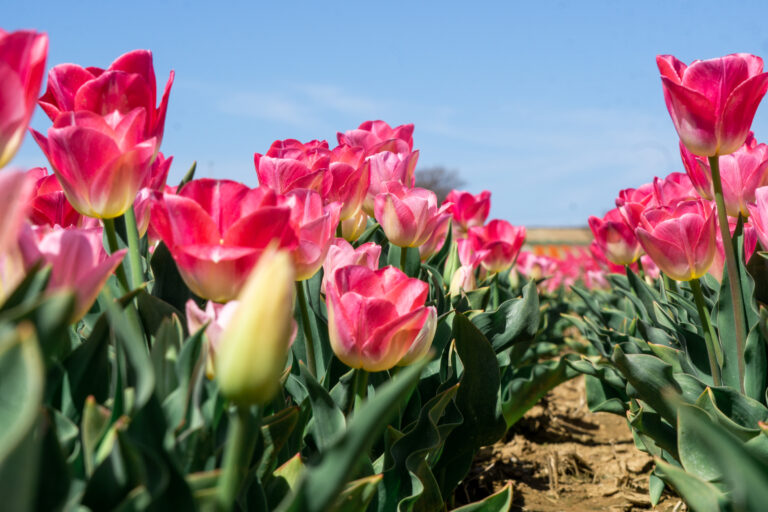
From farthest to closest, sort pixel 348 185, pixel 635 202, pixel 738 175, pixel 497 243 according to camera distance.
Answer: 1. pixel 497 243
2. pixel 635 202
3. pixel 738 175
4. pixel 348 185

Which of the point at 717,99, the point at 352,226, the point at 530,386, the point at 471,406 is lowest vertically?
the point at 530,386

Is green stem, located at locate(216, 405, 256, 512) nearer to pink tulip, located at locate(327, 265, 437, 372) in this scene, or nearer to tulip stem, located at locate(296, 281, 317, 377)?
pink tulip, located at locate(327, 265, 437, 372)

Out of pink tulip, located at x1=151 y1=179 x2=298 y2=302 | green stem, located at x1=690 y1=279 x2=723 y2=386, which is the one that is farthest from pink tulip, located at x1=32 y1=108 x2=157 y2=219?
green stem, located at x1=690 y1=279 x2=723 y2=386

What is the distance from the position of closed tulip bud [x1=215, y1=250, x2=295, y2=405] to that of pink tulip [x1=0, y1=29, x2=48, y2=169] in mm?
329

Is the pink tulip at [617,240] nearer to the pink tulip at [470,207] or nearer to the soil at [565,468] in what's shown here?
the soil at [565,468]

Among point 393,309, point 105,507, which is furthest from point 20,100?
point 393,309

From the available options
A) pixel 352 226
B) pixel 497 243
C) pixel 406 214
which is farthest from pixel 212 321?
pixel 497 243

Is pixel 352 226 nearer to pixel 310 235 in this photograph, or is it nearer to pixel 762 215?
pixel 310 235

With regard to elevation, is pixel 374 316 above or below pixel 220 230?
below

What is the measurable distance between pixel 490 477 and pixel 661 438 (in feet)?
3.23

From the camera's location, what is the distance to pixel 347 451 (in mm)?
611

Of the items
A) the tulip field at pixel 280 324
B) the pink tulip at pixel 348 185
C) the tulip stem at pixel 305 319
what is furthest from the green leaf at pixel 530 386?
the tulip stem at pixel 305 319

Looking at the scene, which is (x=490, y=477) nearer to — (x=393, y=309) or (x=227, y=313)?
(x=393, y=309)

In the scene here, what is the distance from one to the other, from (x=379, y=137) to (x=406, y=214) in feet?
1.74
